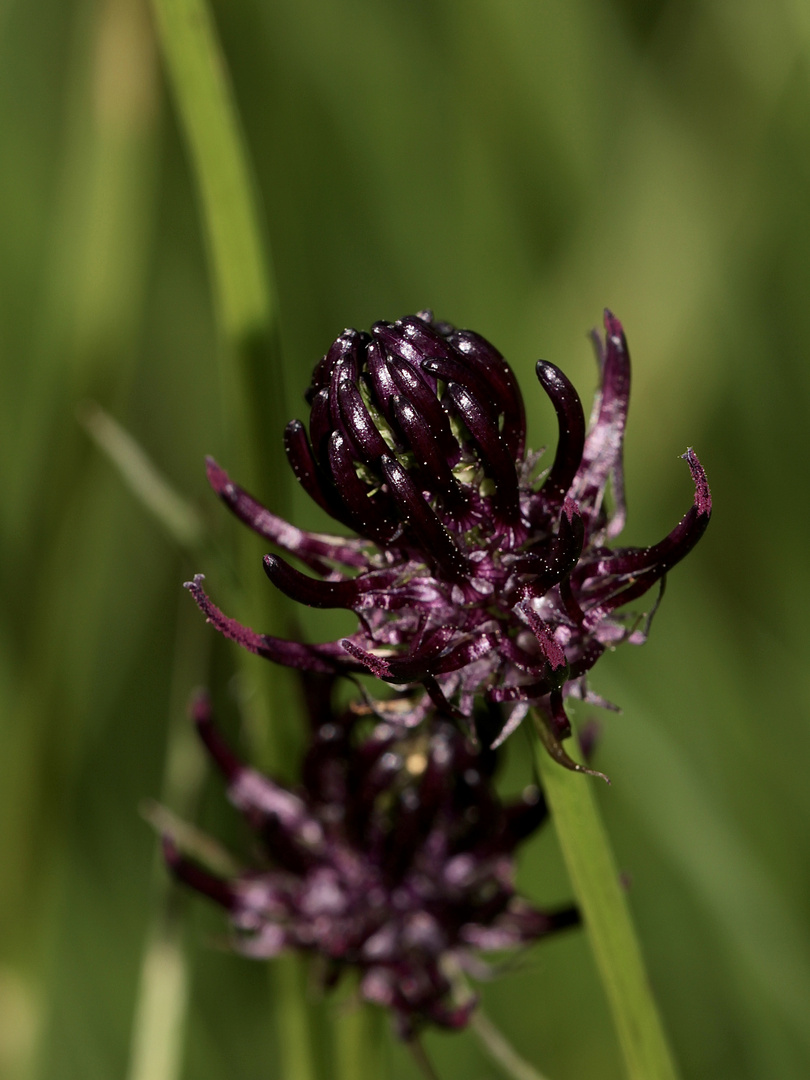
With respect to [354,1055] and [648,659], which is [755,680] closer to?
[648,659]

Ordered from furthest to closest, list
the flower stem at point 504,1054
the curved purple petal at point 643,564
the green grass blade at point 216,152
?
the flower stem at point 504,1054, the green grass blade at point 216,152, the curved purple petal at point 643,564

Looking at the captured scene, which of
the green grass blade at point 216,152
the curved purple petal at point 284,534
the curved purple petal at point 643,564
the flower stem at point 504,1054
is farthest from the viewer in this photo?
the flower stem at point 504,1054

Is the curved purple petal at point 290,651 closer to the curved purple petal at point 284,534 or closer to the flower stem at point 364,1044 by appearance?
the curved purple petal at point 284,534

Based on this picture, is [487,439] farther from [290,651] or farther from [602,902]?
[602,902]

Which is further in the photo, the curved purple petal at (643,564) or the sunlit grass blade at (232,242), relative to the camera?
the sunlit grass blade at (232,242)

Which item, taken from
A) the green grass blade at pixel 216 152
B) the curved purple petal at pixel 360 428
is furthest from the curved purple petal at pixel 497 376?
the green grass blade at pixel 216 152

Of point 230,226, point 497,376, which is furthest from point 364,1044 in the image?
point 230,226
